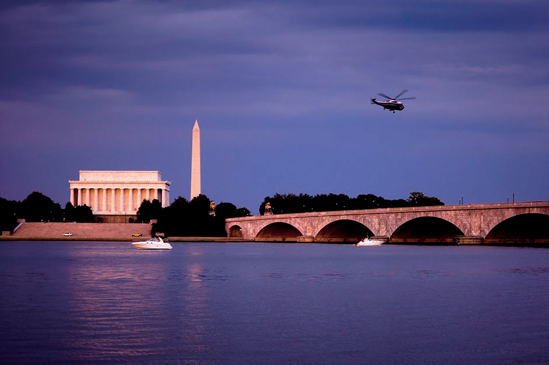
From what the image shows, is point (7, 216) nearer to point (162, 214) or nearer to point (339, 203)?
point (162, 214)

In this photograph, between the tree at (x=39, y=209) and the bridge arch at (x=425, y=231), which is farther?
the tree at (x=39, y=209)

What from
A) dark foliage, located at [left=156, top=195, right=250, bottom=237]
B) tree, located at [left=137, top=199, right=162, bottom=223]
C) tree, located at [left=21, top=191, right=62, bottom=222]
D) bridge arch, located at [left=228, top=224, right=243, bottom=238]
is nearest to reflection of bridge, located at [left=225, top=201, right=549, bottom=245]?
dark foliage, located at [left=156, top=195, right=250, bottom=237]

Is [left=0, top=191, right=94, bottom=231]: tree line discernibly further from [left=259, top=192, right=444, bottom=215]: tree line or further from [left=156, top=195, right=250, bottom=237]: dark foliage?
[left=259, top=192, right=444, bottom=215]: tree line

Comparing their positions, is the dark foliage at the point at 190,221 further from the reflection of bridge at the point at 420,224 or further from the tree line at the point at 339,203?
the tree line at the point at 339,203

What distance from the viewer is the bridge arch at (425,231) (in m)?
107


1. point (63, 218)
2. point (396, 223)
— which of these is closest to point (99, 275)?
point (396, 223)

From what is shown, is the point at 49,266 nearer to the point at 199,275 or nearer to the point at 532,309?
the point at 199,275

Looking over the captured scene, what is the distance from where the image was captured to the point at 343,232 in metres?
134

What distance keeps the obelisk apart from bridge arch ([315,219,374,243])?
47.1m

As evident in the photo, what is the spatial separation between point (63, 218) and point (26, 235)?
111 feet

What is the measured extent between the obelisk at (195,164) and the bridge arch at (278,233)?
2691 centimetres

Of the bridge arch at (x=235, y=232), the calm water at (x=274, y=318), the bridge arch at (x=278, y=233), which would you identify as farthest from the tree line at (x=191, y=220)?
the calm water at (x=274, y=318)

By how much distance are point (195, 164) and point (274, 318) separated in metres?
145

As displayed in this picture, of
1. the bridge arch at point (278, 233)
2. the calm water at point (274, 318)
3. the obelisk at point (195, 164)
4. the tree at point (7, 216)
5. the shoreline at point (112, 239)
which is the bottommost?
the calm water at point (274, 318)
